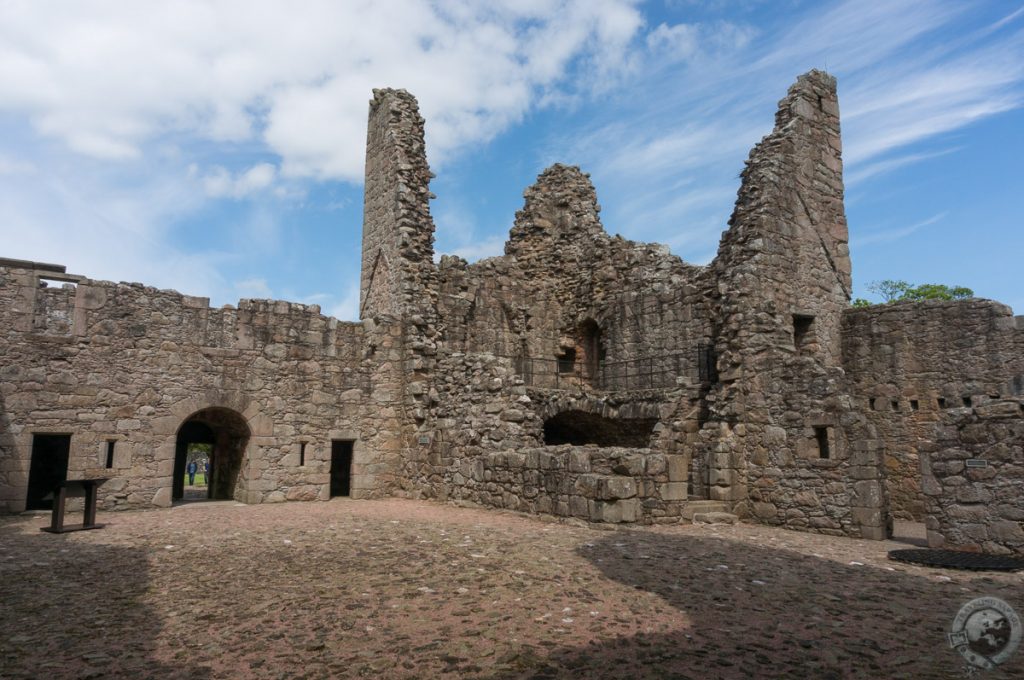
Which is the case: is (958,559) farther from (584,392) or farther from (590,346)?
(590,346)

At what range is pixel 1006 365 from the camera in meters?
12.9

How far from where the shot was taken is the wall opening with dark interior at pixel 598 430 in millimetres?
15769

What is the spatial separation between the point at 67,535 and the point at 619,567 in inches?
300

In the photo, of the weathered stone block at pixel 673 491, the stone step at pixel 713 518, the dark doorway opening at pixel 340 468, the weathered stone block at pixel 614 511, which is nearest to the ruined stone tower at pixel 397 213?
the dark doorway opening at pixel 340 468

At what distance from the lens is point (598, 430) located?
17234mm

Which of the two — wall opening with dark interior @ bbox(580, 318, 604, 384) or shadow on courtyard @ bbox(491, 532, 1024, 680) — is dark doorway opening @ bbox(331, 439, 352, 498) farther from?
shadow on courtyard @ bbox(491, 532, 1024, 680)

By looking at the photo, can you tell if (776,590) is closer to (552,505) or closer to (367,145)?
(552,505)

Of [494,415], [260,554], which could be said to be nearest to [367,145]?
[494,415]

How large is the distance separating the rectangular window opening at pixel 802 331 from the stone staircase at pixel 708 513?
393 cm

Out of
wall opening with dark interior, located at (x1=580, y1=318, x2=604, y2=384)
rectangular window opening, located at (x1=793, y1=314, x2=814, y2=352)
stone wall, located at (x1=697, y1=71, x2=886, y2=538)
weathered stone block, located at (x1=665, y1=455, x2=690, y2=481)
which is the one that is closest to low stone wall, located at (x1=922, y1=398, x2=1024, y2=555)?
stone wall, located at (x1=697, y1=71, x2=886, y2=538)

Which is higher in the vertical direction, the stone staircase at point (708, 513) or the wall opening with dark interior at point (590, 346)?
the wall opening with dark interior at point (590, 346)

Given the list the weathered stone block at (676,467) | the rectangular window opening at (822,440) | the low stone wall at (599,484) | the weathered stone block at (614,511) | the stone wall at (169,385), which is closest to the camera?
the weathered stone block at (614,511)

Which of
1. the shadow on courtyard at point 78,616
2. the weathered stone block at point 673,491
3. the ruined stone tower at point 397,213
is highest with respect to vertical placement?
the ruined stone tower at point 397,213

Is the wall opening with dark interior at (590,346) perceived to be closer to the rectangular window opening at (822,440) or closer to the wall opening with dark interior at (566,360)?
the wall opening with dark interior at (566,360)
